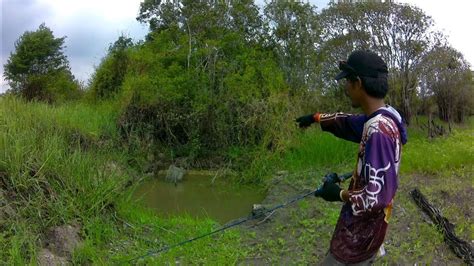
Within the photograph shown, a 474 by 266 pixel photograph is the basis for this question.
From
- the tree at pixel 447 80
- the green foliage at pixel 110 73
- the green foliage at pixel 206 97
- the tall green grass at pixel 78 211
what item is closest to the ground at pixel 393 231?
the tall green grass at pixel 78 211

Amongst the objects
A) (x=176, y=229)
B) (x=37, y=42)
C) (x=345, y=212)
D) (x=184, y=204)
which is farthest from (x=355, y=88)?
(x=37, y=42)

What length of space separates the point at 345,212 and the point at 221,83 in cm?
773

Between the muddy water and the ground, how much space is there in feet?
4.06

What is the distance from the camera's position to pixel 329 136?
955 cm

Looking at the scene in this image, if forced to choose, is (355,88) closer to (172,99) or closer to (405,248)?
(405,248)

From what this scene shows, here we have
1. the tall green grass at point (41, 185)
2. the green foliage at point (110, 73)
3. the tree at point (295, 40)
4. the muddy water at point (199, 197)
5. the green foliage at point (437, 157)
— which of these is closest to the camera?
the tall green grass at point (41, 185)

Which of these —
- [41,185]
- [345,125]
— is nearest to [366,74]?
[345,125]

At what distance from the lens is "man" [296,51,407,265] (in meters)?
2.10

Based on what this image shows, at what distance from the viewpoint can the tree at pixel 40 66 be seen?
14.8 metres

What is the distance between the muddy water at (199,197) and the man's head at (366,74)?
4.47 metres

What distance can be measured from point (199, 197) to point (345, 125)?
18.7ft

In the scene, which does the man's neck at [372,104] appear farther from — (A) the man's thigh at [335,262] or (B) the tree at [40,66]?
(B) the tree at [40,66]

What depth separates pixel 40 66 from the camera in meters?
16.4

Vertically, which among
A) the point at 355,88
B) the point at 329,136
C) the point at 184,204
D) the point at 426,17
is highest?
the point at 426,17
